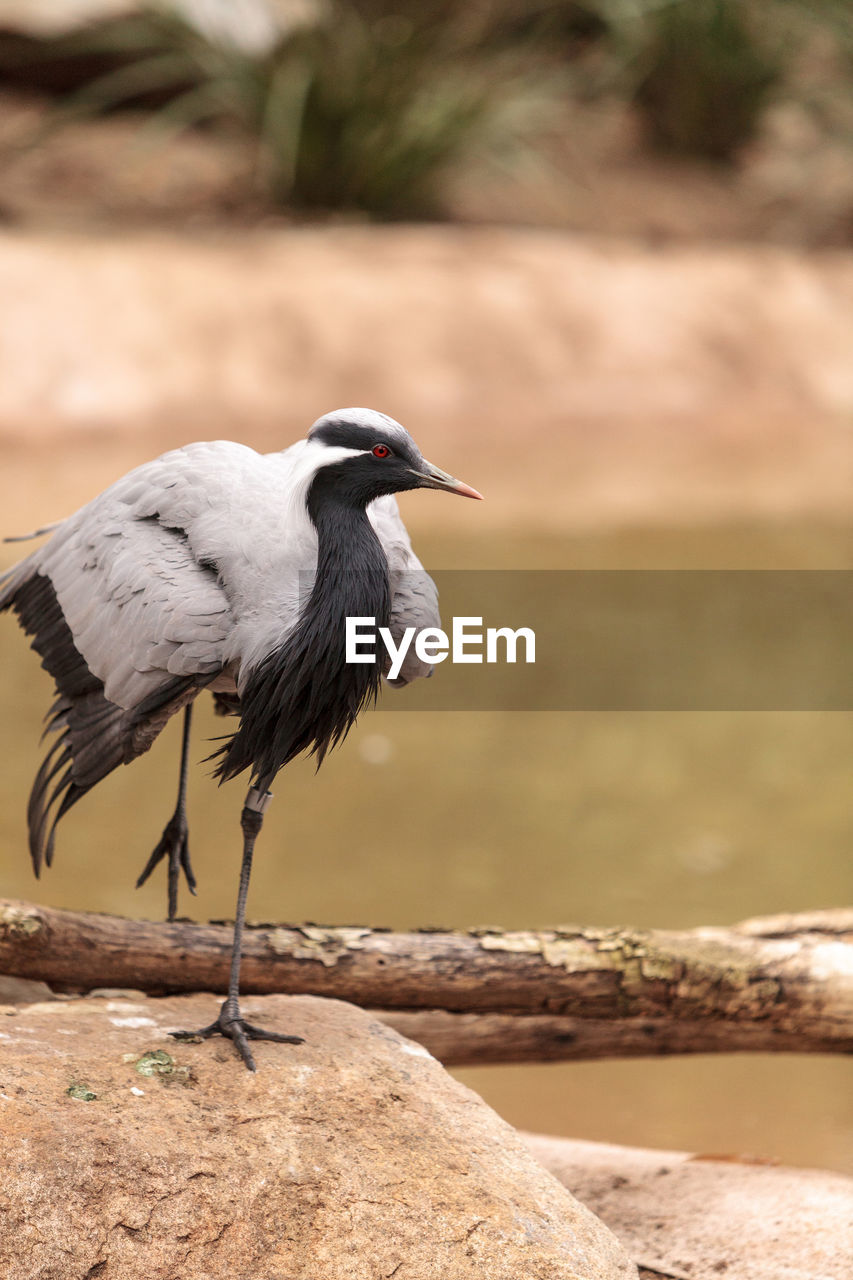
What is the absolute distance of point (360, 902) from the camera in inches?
164

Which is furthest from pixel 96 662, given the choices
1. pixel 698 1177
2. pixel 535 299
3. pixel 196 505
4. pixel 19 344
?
pixel 535 299

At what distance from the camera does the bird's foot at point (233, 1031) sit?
8.16 feet

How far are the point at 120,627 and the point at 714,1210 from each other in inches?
65.0

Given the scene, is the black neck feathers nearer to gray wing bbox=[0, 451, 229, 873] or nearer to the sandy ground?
gray wing bbox=[0, 451, 229, 873]

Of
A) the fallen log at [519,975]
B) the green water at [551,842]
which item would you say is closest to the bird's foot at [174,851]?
the fallen log at [519,975]

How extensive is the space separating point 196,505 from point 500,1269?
1.34 m

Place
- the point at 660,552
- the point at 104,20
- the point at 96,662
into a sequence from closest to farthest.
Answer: the point at 96,662
the point at 660,552
the point at 104,20

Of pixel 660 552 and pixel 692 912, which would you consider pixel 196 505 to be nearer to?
pixel 692 912

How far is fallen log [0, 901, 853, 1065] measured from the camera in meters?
2.77

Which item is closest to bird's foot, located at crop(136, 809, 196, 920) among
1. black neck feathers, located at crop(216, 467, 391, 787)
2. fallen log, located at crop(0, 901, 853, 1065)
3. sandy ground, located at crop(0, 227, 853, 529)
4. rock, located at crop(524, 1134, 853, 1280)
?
fallen log, located at crop(0, 901, 853, 1065)

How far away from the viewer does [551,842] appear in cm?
456

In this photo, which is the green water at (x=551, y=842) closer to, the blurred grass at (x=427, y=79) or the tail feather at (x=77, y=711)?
the tail feather at (x=77, y=711)

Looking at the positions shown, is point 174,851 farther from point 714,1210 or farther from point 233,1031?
point 714,1210

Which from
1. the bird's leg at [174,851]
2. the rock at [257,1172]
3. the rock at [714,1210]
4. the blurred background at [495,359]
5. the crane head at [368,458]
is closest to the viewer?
the rock at [257,1172]
